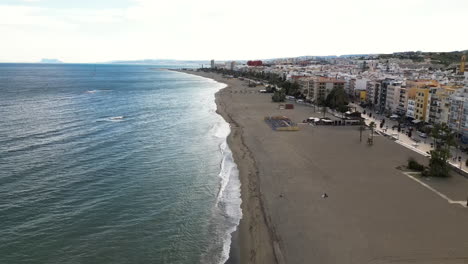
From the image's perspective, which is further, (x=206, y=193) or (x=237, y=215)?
(x=206, y=193)

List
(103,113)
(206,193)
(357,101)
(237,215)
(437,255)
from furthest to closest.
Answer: (357,101) < (103,113) < (206,193) < (237,215) < (437,255)

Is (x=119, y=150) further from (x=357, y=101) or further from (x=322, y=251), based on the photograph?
(x=357, y=101)

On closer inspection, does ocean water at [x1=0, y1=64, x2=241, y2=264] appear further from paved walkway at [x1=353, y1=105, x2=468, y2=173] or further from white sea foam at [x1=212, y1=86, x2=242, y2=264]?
paved walkway at [x1=353, y1=105, x2=468, y2=173]

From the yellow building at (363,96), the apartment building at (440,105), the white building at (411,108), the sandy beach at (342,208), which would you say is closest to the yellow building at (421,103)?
the white building at (411,108)

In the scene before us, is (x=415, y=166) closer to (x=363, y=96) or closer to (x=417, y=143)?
(x=417, y=143)

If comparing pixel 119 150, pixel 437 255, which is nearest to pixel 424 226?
pixel 437 255

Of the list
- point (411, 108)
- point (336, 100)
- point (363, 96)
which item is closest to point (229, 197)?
point (411, 108)
